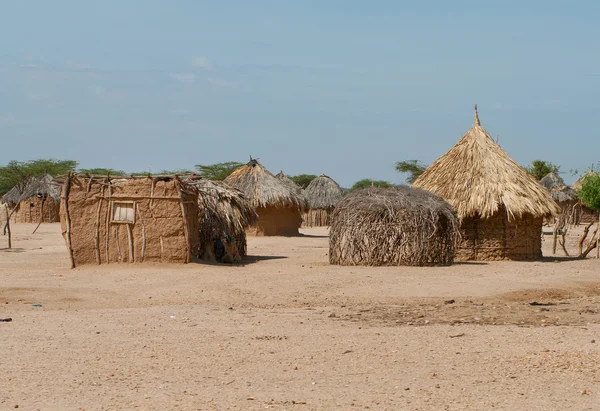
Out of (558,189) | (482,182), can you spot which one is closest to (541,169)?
(558,189)

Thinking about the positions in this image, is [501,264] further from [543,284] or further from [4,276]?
[4,276]

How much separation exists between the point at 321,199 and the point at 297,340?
32174 millimetres

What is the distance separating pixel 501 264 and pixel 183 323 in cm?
953

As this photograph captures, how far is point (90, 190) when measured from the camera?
15320 millimetres

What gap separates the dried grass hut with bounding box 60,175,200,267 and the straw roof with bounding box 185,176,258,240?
2.89 ft

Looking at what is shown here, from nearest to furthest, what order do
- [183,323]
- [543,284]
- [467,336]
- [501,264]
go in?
[467,336], [183,323], [543,284], [501,264]

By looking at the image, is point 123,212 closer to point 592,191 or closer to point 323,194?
point 592,191

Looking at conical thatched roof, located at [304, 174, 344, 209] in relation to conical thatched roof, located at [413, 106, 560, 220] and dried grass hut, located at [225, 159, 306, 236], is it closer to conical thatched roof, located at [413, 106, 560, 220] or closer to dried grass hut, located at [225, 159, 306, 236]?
dried grass hut, located at [225, 159, 306, 236]

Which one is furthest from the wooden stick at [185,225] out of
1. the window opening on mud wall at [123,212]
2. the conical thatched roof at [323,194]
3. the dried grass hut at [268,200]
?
the conical thatched roof at [323,194]

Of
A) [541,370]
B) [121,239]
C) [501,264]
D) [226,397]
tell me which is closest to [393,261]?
[501,264]

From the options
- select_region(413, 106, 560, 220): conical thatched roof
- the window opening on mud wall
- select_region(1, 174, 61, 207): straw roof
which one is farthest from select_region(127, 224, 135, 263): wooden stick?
select_region(1, 174, 61, 207): straw roof

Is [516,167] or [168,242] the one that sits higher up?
[516,167]

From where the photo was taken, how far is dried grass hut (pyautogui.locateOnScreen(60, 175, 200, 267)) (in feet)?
49.6

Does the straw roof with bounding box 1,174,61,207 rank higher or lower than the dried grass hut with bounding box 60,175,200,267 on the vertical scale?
higher
